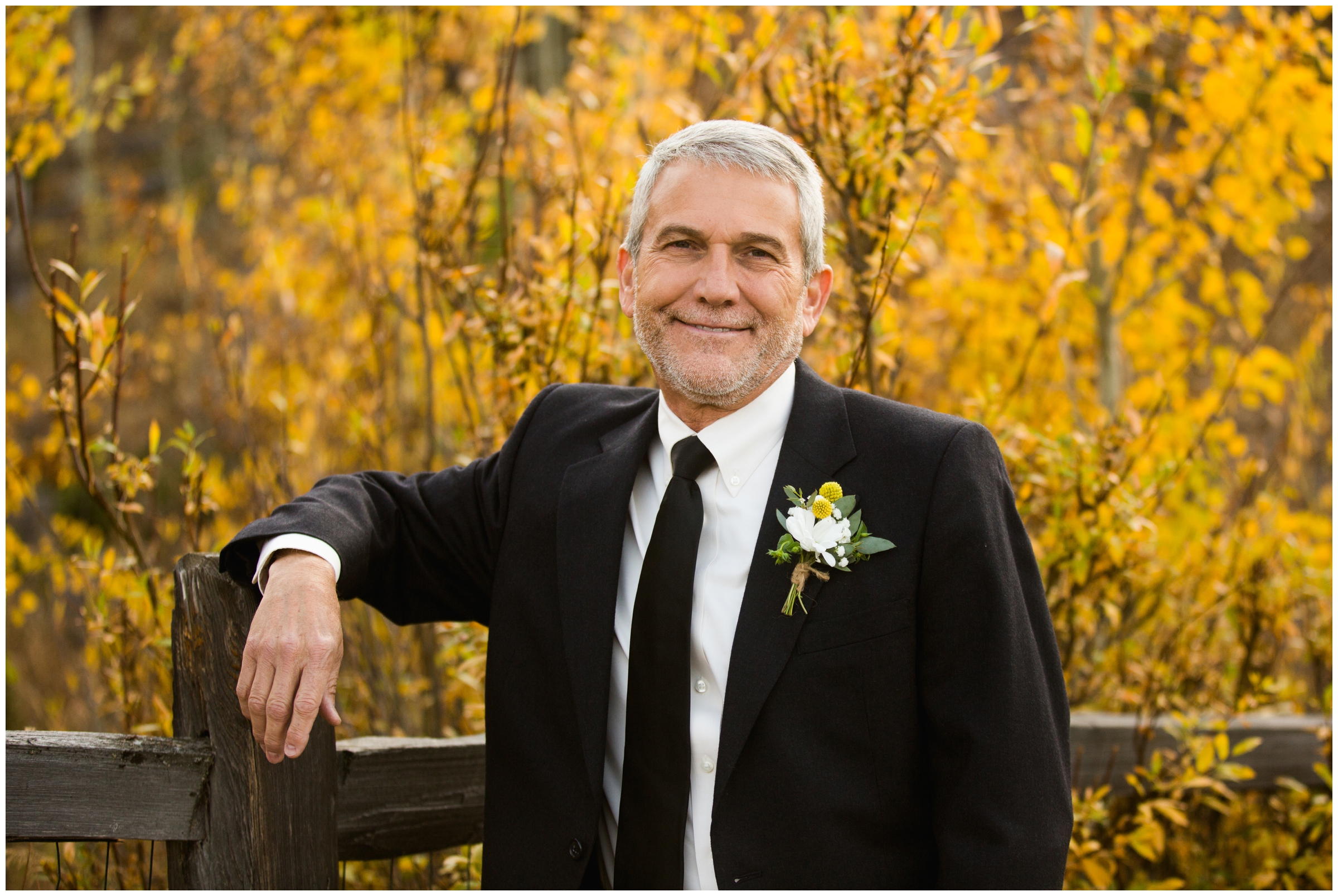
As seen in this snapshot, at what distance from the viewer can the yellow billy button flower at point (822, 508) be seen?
1687 mm

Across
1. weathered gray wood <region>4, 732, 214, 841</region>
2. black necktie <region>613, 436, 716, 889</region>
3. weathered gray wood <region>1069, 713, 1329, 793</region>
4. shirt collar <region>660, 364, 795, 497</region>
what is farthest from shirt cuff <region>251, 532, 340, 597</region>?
weathered gray wood <region>1069, 713, 1329, 793</region>

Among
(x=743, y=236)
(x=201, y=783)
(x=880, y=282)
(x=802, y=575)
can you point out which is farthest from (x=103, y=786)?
(x=880, y=282)

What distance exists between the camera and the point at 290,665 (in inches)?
61.8

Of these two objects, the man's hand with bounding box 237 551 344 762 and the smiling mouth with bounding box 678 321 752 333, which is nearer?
the man's hand with bounding box 237 551 344 762

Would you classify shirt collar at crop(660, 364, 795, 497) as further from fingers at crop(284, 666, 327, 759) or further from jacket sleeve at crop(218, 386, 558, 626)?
fingers at crop(284, 666, 327, 759)

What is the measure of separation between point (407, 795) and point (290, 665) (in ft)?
2.29

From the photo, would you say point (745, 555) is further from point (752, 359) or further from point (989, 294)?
point (989, 294)

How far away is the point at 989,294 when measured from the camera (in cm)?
388

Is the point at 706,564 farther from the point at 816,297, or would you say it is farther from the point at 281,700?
the point at 281,700

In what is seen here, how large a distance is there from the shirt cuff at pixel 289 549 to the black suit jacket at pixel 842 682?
0.07 ft

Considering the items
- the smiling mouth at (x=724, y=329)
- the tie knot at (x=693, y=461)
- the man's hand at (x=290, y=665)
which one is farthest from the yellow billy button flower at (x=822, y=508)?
the man's hand at (x=290, y=665)

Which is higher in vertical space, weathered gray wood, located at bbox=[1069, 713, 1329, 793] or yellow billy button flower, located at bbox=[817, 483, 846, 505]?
yellow billy button flower, located at bbox=[817, 483, 846, 505]

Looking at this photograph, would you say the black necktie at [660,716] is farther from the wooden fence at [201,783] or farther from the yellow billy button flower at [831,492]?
the wooden fence at [201,783]

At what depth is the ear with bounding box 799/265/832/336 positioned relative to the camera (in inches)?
79.0
